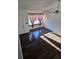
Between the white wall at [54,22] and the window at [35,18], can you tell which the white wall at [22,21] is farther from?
the white wall at [54,22]

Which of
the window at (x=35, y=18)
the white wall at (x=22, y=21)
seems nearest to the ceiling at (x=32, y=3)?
the white wall at (x=22, y=21)

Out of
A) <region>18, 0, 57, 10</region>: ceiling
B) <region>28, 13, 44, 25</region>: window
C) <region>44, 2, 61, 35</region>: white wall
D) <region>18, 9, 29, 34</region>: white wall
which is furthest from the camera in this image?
<region>28, 13, 44, 25</region>: window

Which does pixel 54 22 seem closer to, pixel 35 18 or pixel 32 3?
pixel 35 18

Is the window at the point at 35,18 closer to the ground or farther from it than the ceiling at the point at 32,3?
closer to the ground

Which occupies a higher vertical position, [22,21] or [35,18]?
[35,18]

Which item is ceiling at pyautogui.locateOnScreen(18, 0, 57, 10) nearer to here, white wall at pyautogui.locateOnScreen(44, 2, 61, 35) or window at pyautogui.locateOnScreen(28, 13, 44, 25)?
white wall at pyautogui.locateOnScreen(44, 2, 61, 35)

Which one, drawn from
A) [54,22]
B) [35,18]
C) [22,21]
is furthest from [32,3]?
[35,18]

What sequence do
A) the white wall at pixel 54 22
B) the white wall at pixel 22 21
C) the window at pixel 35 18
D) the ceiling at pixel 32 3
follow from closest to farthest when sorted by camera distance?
→ the ceiling at pixel 32 3, the white wall at pixel 22 21, the white wall at pixel 54 22, the window at pixel 35 18

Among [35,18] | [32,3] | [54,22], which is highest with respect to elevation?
[32,3]

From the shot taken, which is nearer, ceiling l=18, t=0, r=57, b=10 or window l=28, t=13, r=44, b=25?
ceiling l=18, t=0, r=57, b=10

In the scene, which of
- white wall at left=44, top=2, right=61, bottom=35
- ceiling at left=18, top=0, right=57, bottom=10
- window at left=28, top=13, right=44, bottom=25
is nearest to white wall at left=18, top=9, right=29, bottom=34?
ceiling at left=18, top=0, right=57, bottom=10
